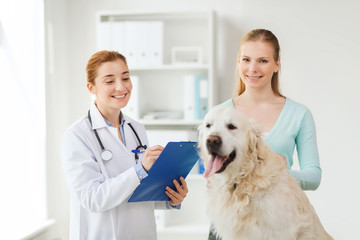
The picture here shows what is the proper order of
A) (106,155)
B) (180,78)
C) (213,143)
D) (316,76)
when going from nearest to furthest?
(213,143), (106,155), (316,76), (180,78)

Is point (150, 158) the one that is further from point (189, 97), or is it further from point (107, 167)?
point (189, 97)

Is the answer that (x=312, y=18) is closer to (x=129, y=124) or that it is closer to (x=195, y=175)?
(x=195, y=175)

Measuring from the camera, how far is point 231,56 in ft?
12.3

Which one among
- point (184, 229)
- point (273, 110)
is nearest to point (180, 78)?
point (184, 229)

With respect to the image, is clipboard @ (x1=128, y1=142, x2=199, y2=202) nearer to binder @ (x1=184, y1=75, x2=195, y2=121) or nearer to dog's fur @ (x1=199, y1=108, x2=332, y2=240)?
dog's fur @ (x1=199, y1=108, x2=332, y2=240)

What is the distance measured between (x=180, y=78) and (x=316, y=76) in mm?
1318

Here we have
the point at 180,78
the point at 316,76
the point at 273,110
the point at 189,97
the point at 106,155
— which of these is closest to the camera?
the point at 106,155

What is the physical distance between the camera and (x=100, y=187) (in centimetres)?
151

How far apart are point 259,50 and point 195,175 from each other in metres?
1.94

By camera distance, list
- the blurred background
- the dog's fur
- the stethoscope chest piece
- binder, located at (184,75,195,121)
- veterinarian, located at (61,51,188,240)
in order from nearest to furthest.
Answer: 1. the dog's fur
2. veterinarian, located at (61,51,188,240)
3. the stethoscope chest piece
4. the blurred background
5. binder, located at (184,75,195,121)

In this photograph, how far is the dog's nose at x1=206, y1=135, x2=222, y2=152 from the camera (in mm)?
1454
